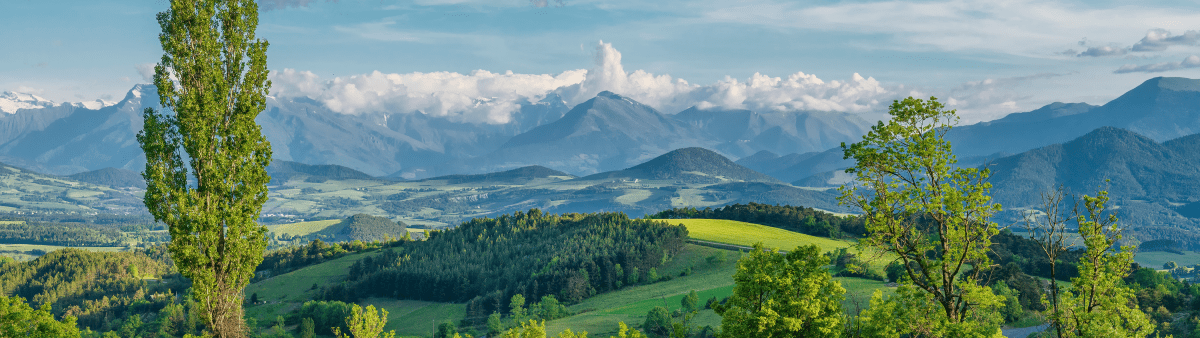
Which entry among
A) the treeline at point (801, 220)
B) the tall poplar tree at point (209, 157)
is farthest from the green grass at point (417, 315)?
the tall poplar tree at point (209, 157)

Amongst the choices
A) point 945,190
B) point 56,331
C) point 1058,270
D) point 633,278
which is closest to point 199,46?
point 56,331

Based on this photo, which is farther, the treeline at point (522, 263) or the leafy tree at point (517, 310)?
the treeline at point (522, 263)

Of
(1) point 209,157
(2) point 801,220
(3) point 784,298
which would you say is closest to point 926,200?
(3) point 784,298

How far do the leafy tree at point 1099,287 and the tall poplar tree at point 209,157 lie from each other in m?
34.2

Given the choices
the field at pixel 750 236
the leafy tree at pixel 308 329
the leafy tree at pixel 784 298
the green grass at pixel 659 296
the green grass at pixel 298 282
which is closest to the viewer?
the leafy tree at pixel 784 298

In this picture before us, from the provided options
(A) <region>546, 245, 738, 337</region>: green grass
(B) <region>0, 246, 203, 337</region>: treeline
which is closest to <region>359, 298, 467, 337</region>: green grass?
(A) <region>546, 245, 738, 337</region>: green grass

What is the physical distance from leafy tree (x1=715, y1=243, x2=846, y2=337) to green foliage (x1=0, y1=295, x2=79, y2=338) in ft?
141

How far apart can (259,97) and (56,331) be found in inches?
992

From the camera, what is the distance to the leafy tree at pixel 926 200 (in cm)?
2552

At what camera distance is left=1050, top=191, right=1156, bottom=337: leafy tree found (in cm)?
2602

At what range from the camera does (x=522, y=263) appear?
562 feet

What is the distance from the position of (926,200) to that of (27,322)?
53.5m

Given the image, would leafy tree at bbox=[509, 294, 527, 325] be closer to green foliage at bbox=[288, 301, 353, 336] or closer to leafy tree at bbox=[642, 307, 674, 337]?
green foliage at bbox=[288, 301, 353, 336]

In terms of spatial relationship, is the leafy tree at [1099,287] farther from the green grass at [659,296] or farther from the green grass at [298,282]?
the green grass at [298,282]
